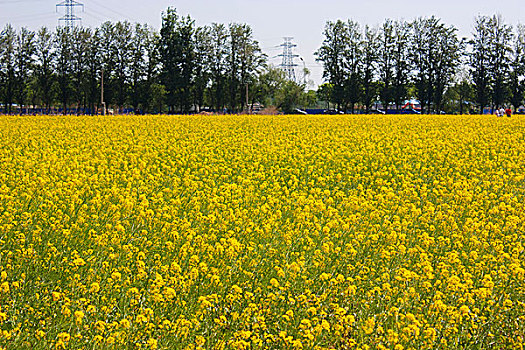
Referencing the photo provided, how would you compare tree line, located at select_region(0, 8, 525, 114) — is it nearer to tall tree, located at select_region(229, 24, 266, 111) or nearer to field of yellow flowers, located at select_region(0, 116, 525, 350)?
tall tree, located at select_region(229, 24, 266, 111)

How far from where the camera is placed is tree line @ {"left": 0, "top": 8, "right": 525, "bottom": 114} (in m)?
63.0

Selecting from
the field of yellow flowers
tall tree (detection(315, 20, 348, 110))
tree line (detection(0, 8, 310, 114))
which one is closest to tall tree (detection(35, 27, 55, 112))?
tree line (detection(0, 8, 310, 114))

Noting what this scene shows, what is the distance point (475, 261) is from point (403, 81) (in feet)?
207

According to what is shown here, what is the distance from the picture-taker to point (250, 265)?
18.5 ft

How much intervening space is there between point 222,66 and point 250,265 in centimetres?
6350

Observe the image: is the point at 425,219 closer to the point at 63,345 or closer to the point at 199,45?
the point at 63,345

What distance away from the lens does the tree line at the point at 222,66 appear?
62969 millimetres

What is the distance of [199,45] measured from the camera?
67.9 metres

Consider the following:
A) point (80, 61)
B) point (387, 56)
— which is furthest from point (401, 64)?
point (80, 61)

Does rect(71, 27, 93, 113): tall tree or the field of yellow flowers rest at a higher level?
rect(71, 27, 93, 113): tall tree

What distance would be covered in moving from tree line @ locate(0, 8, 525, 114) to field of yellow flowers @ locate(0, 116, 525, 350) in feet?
178

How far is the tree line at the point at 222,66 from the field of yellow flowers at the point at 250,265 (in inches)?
2136

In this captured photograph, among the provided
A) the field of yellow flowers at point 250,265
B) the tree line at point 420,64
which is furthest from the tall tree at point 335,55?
the field of yellow flowers at point 250,265

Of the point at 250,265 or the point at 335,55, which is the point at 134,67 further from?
the point at 250,265
